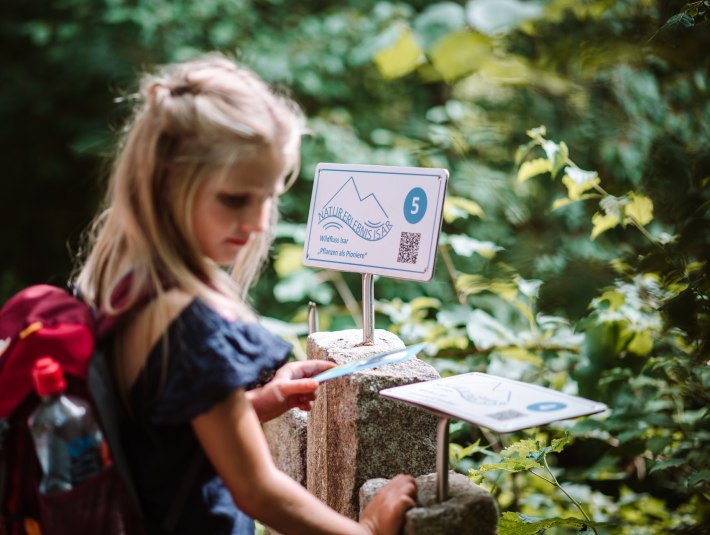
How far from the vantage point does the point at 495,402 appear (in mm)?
1326

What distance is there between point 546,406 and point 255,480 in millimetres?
506

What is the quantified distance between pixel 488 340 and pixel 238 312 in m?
1.40

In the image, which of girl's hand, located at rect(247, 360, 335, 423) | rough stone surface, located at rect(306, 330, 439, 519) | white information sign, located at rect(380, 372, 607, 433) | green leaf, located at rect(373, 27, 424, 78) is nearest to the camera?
white information sign, located at rect(380, 372, 607, 433)

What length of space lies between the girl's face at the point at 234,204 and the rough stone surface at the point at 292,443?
0.93 m

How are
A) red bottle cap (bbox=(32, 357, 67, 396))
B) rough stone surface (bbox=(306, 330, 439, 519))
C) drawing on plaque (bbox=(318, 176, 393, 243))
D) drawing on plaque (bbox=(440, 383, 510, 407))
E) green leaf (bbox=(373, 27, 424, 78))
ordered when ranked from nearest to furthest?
1. red bottle cap (bbox=(32, 357, 67, 396))
2. drawing on plaque (bbox=(440, 383, 510, 407))
3. rough stone surface (bbox=(306, 330, 439, 519))
4. drawing on plaque (bbox=(318, 176, 393, 243))
5. green leaf (bbox=(373, 27, 424, 78))

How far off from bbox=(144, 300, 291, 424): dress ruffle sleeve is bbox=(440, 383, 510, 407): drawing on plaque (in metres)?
0.41

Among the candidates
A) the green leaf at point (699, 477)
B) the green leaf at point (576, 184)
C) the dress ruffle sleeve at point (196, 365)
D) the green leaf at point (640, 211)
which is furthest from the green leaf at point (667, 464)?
the dress ruffle sleeve at point (196, 365)

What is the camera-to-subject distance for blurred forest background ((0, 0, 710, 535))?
1314mm

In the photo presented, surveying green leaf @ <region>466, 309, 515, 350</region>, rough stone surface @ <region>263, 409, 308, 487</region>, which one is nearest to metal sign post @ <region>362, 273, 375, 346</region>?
rough stone surface @ <region>263, 409, 308, 487</region>

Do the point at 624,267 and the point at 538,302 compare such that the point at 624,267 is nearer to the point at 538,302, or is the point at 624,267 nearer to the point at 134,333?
the point at 538,302

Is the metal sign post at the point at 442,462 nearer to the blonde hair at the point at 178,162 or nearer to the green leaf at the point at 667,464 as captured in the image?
the blonde hair at the point at 178,162

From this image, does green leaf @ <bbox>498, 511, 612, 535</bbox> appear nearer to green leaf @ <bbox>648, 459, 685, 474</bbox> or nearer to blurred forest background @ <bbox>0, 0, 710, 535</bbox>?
blurred forest background @ <bbox>0, 0, 710, 535</bbox>

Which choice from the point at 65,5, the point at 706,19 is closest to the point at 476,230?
the point at 706,19

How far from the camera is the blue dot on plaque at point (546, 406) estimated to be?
1.27 meters
